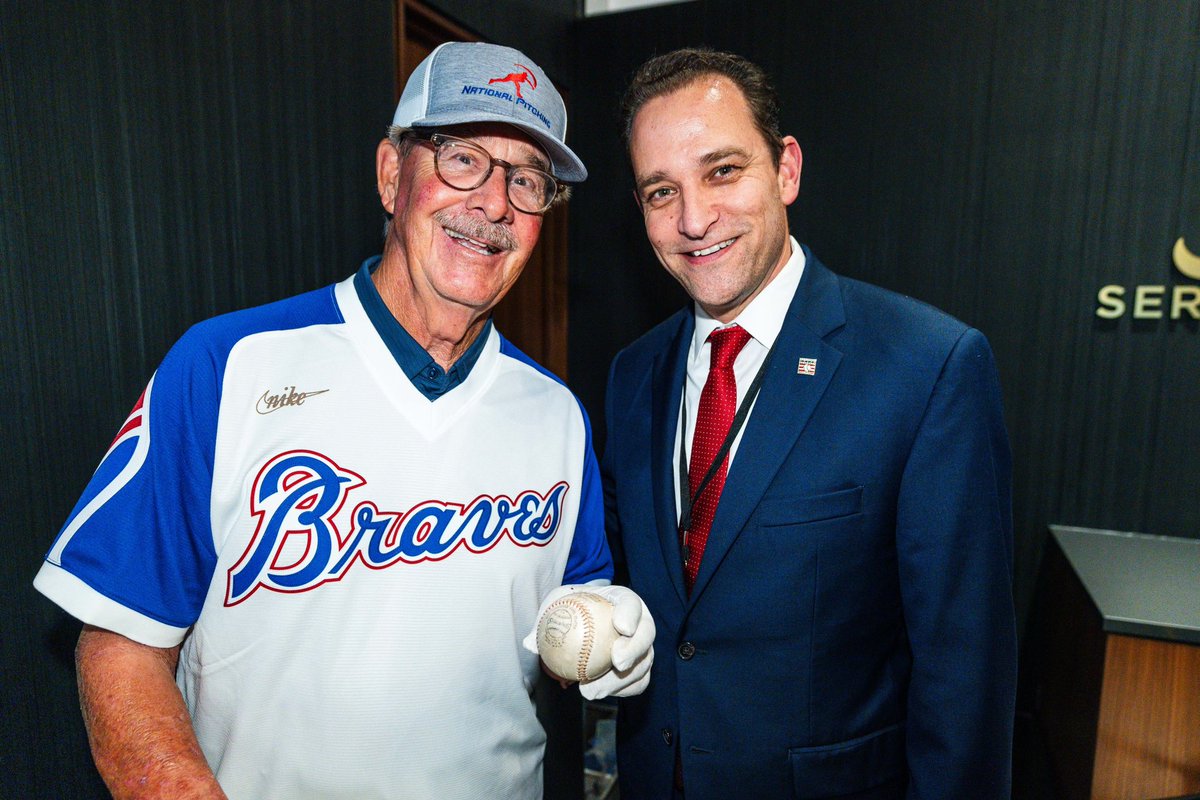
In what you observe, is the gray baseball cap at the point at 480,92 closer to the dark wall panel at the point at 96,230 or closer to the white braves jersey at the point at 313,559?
the white braves jersey at the point at 313,559

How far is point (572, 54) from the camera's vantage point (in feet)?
10.4

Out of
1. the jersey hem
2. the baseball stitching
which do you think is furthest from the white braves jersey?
the baseball stitching

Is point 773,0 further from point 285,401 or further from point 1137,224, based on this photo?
point 285,401

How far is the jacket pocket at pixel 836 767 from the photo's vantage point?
1.21 m

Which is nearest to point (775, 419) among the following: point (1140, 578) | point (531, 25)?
point (1140, 578)

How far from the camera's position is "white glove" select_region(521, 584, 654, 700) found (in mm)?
1136

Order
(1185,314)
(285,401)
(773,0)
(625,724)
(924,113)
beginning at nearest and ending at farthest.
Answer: (285,401), (625,724), (1185,314), (924,113), (773,0)

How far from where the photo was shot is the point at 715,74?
135 centimetres

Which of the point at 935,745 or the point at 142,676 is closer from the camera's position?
the point at 142,676

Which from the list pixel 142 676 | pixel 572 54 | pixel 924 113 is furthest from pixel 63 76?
pixel 924 113

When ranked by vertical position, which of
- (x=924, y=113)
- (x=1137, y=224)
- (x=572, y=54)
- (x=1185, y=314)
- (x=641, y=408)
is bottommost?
(x=641, y=408)

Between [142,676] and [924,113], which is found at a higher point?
[924,113]

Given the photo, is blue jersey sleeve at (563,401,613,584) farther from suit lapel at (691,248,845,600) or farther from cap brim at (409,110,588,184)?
cap brim at (409,110,588,184)

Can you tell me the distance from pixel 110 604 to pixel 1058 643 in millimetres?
2702
